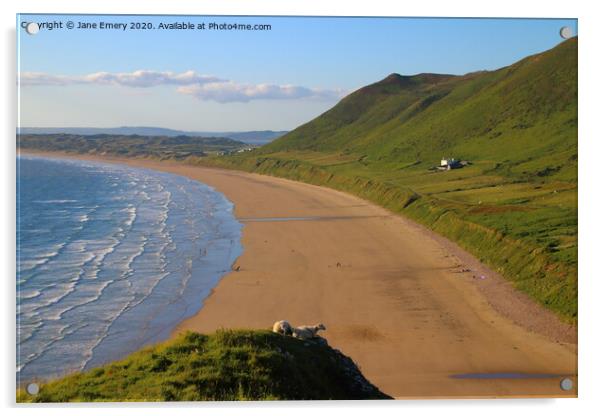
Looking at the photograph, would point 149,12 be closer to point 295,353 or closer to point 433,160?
point 295,353

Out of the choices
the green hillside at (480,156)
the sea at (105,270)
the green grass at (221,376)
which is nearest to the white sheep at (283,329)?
the green grass at (221,376)

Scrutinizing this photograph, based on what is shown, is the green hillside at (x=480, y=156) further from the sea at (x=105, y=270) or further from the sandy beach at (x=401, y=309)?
the sea at (x=105, y=270)

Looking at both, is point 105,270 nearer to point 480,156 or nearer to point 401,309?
point 401,309

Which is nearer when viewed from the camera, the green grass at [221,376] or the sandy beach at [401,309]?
the green grass at [221,376]

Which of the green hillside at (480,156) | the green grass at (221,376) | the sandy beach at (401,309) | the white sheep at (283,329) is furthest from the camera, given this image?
the green hillside at (480,156)

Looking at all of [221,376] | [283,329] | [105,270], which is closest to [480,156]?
[105,270]
